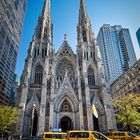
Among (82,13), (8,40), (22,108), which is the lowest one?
(22,108)

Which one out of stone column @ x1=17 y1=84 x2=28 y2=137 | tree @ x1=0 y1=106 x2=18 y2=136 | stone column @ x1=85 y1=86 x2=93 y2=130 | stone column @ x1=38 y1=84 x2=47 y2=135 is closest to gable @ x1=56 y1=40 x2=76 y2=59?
stone column @ x1=38 y1=84 x2=47 y2=135

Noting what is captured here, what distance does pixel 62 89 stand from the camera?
1352 inches

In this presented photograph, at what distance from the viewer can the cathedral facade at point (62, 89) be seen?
30719 mm

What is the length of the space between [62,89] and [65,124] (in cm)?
887

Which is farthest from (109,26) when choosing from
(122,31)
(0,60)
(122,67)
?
(0,60)

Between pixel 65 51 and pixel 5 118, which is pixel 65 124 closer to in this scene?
pixel 5 118

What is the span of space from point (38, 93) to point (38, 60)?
979 cm

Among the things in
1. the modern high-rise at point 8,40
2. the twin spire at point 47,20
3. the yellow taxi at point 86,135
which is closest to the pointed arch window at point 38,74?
the twin spire at point 47,20

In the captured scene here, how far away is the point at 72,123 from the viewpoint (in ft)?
106

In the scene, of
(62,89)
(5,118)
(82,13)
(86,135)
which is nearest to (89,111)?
(62,89)

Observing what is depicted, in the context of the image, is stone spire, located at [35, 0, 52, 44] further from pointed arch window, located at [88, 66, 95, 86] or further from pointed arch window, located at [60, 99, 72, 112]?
pointed arch window, located at [60, 99, 72, 112]

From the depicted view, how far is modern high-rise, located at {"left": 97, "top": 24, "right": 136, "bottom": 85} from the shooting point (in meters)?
96.1

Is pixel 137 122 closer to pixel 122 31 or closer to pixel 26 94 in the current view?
pixel 26 94

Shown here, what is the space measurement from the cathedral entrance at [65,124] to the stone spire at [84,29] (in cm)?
2278
